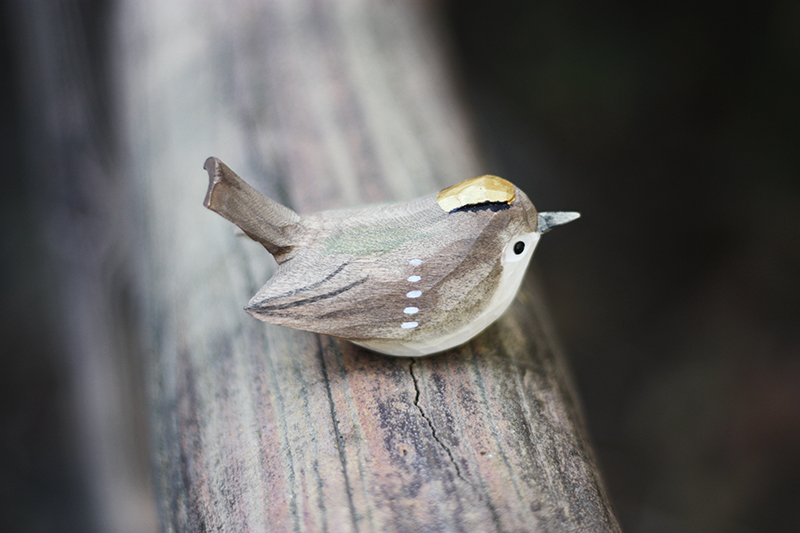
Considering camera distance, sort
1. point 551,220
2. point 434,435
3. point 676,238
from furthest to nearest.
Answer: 1. point 676,238
2. point 551,220
3. point 434,435

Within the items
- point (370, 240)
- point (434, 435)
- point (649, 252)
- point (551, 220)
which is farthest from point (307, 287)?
point (649, 252)

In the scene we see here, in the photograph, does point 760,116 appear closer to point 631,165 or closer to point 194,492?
point 631,165

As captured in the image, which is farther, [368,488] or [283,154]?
[283,154]

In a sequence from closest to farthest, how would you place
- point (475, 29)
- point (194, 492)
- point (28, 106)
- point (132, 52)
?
point (194, 492), point (132, 52), point (28, 106), point (475, 29)

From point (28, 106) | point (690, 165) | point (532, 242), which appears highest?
point (28, 106)

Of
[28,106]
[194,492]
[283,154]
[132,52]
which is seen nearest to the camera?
[194,492]

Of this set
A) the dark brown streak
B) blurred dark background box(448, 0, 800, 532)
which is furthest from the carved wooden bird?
blurred dark background box(448, 0, 800, 532)

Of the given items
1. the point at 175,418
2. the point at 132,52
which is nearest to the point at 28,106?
the point at 132,52

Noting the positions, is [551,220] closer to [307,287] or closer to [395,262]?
[395,262]
